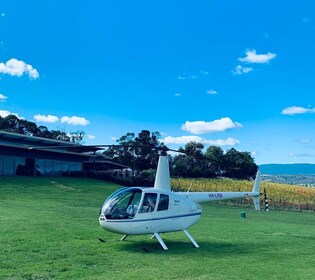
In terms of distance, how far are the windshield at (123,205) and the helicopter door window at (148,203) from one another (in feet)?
0.59

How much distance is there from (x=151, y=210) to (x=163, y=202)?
1.58 ft

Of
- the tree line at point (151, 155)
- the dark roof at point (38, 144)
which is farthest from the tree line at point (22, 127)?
the dark roof at point (38, 144)

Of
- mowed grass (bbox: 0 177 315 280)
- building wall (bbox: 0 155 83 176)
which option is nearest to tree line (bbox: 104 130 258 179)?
building wall (bbox: 0 155 83 176)

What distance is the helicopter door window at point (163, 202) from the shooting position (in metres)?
11.4

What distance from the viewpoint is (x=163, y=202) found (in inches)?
452

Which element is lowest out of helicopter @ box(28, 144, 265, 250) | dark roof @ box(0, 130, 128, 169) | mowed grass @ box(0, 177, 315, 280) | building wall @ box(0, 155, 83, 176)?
mowed grass @ box(0, 177, 315, 280)

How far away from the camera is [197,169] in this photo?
204 ft

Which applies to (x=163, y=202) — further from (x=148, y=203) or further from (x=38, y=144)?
(x=38, y=144)

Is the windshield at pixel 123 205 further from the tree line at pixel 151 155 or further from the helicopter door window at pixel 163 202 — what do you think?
the tree line at pixel 151 155

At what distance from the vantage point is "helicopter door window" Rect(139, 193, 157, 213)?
11.0 metres

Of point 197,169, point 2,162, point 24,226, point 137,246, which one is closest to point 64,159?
point 2,162

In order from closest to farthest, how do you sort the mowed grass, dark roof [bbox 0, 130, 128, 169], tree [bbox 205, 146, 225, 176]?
the mowed grass → dark roof [bbox 0, 130, 128, 169] → tree [bbox 205, 146, 225, 176]

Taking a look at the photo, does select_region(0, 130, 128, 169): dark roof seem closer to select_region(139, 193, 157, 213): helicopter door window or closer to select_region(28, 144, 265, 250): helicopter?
select_region(28, 144, 265, 250): helicopter

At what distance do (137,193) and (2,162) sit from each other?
99.1 feet
